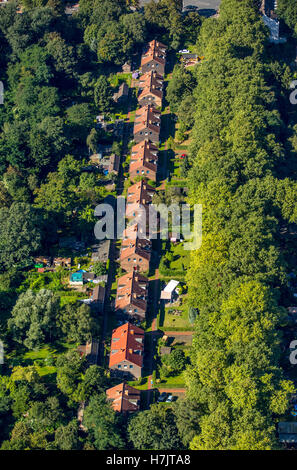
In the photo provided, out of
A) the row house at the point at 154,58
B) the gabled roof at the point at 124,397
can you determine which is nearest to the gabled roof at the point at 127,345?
the gabled roof at the point at 124,397

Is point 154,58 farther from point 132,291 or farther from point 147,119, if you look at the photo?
point 132,291

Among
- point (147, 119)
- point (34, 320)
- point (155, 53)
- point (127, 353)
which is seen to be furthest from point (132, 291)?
point (155, 53)

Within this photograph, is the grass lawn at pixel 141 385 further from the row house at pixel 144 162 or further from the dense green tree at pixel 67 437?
the row house at pixel 144 162

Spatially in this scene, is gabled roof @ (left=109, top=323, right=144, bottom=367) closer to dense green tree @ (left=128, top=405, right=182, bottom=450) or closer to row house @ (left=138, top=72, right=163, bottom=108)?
dense green tree @ (left=128, top=405, right=182, bottom=450)

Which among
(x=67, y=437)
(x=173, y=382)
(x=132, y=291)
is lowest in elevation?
(x=67, y=437)

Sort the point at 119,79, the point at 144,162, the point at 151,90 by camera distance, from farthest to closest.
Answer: the point at 119,79, the point at 151,90, the point at 144,162

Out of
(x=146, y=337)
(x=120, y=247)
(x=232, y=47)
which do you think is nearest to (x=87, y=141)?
(x=120, y=247)

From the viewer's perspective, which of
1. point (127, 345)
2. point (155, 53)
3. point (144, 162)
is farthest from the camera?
point (155, 53)
